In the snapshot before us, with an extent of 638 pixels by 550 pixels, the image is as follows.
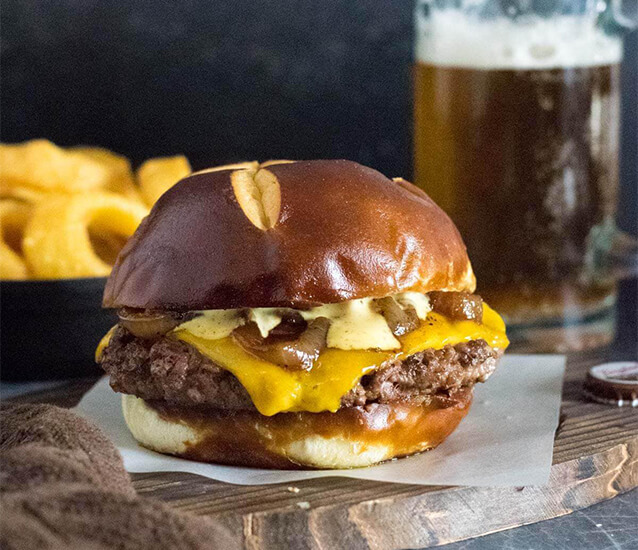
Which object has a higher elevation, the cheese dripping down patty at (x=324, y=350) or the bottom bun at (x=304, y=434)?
the cheese dripping down patty at (x=324, y=350)

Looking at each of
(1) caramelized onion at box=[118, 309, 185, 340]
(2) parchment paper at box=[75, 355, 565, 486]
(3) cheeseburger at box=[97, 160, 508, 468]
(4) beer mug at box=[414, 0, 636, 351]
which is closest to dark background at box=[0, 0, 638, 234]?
(4) beer mug at box=[414, 0, 636, 351]

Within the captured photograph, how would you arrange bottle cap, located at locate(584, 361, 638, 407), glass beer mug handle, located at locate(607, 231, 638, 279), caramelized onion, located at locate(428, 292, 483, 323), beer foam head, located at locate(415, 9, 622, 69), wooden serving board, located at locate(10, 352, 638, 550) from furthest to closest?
1. glass beer mug handle, located at locate(607, 231, 638, 279)
2. beer foam head, located at locate(415, 9, 622, 69)
3. bottle cap, located at locate(584, 361, 638, 407)
4. caramelized onion, located at locate(428, 292, 483, 323)
5. wooden serving board, located at locate(10, 352, 638, 550)

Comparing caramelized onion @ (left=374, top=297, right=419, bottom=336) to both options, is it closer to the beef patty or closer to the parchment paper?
the beef patty

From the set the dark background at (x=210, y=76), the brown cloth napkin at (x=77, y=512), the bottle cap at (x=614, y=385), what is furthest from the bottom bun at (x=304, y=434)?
the dark background at (x=210, y=76)

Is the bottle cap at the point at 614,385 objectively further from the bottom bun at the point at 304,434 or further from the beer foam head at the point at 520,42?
the beer foam head at the point at 520,42

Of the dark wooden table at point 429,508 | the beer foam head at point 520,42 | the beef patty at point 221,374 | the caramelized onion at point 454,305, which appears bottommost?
the dark wooden table at point 429,508

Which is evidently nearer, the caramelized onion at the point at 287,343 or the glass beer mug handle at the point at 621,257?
the caramelized onion at the point at 287,343

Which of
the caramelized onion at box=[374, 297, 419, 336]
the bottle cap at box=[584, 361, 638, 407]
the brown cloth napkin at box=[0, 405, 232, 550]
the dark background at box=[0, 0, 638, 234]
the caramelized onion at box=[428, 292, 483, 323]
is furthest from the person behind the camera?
the dark background at box=[0, 0, 638, 234]

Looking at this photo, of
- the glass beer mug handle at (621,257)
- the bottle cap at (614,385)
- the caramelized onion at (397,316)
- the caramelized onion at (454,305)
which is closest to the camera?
the caramelized onion at (397,316)
